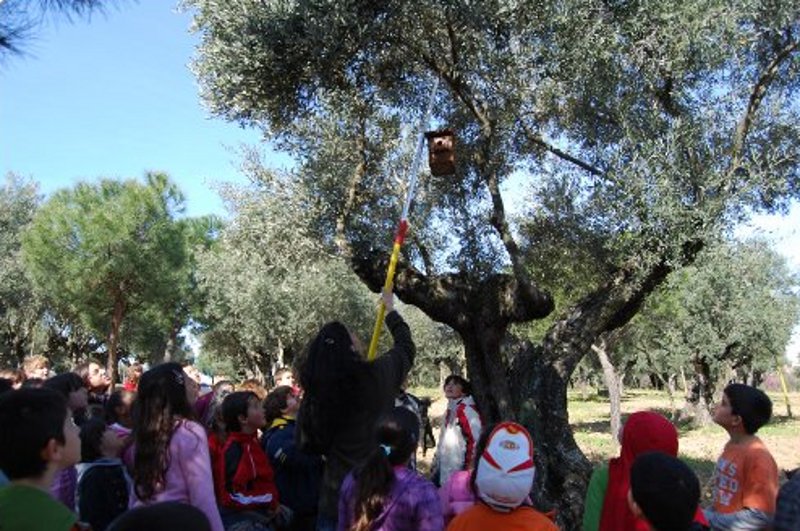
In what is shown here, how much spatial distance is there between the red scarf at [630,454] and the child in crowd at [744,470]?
40.8 inches

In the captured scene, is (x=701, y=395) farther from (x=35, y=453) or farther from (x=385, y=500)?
(x=35, y=453)

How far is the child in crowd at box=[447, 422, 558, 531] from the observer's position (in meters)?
2.95

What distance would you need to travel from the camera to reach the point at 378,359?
13.4ft

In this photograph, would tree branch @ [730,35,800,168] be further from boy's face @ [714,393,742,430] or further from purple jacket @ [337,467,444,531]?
purple jacket @ [337,467,444,531]

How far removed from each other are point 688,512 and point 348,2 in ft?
22.1

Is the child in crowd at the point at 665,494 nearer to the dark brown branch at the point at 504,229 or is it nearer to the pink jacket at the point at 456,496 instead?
the pink jacket at the point at 456,496

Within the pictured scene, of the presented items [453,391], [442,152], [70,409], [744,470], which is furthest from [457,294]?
[70,409]

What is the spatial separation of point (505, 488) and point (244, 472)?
2335mm

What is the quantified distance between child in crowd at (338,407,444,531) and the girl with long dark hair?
36 cm

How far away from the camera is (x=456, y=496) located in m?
4.68

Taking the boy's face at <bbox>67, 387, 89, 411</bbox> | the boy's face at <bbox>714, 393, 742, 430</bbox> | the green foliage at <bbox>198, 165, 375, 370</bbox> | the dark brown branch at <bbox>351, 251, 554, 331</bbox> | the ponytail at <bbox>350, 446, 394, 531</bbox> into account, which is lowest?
the ponytail at <bbox>350, 446, 394, 531</bbox>

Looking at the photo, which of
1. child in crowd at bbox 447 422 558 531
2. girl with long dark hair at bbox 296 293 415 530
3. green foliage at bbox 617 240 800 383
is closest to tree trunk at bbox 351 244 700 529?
girl with long dark hair at bbox 296 293 415 530

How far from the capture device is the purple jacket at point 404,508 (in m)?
3.61

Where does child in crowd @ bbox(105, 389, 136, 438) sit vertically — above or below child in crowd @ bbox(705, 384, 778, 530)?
above
